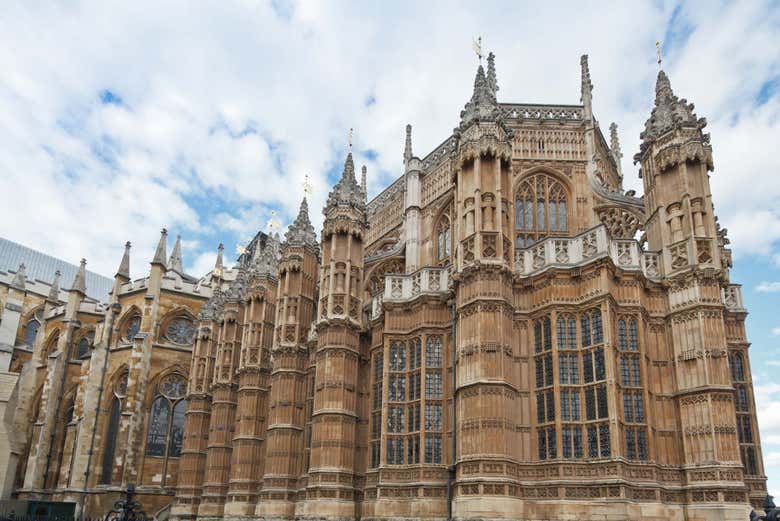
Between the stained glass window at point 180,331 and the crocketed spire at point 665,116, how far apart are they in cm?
3704

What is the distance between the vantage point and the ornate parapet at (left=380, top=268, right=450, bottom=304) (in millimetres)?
22422

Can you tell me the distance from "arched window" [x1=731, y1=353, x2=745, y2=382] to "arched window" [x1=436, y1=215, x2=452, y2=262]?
12009 mm

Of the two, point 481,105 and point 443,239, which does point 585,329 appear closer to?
point 481,105

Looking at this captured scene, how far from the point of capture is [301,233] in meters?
31.5

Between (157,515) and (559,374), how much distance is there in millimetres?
32243

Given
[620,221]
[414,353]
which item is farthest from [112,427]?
A: [620,221]

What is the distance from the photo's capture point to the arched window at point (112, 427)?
4291cm

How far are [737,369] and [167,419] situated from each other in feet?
124

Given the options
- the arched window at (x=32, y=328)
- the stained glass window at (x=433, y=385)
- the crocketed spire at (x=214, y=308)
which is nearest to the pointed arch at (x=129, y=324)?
the crocketed spire at (x=214, y=308)

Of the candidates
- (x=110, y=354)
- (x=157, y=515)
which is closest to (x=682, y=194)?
(x=157, y=515)

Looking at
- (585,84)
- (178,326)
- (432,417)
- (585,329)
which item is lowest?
(432,417)

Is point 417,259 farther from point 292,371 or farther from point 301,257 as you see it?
point 292,371

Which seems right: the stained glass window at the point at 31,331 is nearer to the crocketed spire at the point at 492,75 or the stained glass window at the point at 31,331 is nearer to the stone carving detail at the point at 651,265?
the crocketed spire at the point at 492,75

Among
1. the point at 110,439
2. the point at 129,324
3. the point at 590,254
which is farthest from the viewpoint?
the point at 129,324
